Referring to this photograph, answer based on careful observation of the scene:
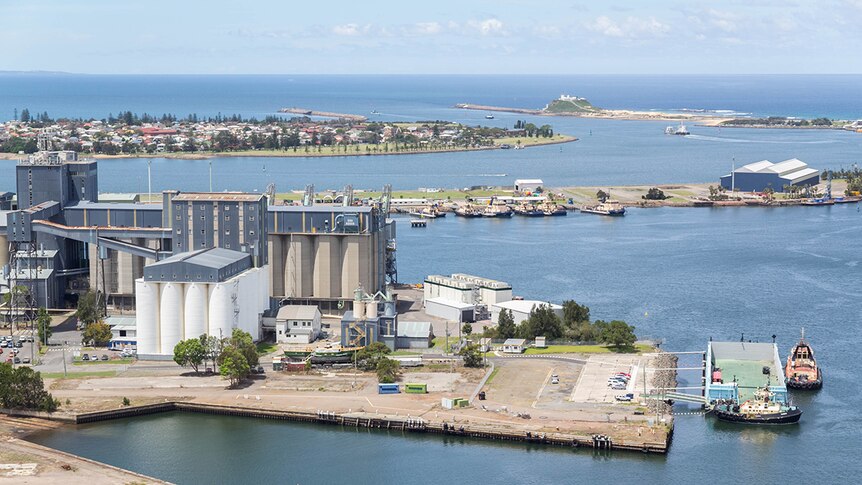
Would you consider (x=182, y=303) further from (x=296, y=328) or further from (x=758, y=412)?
(x=758, y=412)

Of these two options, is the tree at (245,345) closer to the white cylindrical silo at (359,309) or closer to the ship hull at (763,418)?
the white cylindrical silo at (359,309)

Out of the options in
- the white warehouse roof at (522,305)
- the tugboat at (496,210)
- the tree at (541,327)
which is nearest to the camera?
the tree at (541,327)

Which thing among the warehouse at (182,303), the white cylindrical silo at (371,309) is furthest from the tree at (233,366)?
the white cylindrical silo at (371,309)

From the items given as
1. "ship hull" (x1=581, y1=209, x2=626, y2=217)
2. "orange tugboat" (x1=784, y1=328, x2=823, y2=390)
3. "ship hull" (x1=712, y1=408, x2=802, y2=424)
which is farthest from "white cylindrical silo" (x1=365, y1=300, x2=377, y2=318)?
"ship hull" (x1=581, y1=209, x2=626, y2=217)

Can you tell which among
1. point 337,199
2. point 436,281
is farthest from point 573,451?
point 337,199

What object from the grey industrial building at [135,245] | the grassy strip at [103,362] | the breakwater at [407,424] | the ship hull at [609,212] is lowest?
the breakwater at [407,424]

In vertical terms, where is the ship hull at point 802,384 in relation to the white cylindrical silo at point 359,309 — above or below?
below

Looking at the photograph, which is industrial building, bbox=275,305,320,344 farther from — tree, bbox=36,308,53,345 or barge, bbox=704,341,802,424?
barge, bbox=704,341,802,424
